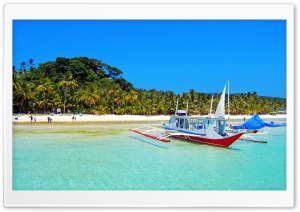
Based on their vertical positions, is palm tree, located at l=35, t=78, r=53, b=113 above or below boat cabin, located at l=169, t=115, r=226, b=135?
above

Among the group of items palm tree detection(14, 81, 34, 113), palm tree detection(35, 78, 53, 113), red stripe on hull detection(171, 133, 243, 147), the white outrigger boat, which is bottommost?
red stripe on hull detection(171, 133, 243, 147)

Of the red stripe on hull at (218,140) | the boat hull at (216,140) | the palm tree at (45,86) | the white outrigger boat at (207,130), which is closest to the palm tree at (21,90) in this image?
the white outrigger boat at (207,130)

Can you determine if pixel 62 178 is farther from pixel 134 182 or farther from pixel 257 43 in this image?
pixel 257 43

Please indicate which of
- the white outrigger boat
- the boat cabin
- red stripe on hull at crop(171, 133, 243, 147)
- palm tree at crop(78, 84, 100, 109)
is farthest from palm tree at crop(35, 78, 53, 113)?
red stripe on hull at crop(171, 133, 243, 147)

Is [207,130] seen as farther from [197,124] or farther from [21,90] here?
[21,90]

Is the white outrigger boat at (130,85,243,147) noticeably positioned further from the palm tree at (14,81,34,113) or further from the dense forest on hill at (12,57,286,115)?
the dense forest on hill at (12,57,286,115)

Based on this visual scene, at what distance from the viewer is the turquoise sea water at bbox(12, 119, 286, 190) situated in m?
5.02

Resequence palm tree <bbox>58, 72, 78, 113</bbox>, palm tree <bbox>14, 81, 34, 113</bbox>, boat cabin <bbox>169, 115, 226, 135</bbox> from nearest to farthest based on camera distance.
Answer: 1. palm tree <bbox>14, 81, 34, 113</bbox>
2. boat cabin <bbox>169, 115, 226, 135</bbox>
3. palm tree <bbox>58, 72, 78, 113</bbox>

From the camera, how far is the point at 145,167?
6289 mm

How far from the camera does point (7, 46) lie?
15.5ft

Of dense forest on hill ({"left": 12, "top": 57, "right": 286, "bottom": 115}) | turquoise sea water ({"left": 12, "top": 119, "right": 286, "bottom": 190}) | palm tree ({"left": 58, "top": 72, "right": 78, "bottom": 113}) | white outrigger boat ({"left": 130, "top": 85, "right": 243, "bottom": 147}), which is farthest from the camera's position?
palm tree ({"left": 58, "top": 72, "right": 78, "bottom": 113})

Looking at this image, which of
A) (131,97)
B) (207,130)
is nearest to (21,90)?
(207,130)
